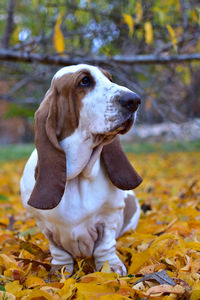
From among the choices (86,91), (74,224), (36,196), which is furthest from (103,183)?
(86,91)

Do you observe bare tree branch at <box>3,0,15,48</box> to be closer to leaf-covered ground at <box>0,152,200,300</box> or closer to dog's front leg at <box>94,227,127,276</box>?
leaf-covered ground at <box>0,152,200,300</box>

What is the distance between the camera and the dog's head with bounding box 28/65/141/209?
1803 mm

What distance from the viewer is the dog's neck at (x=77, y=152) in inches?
76.2

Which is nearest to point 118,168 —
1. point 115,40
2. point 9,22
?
point 9,22

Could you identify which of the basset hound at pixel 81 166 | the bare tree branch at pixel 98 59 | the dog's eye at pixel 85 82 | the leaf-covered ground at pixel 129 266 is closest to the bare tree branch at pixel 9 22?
the bare tree branch at pixel 98 59

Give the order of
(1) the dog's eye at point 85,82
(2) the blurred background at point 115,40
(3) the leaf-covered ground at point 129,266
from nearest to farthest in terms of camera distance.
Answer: (3) the leaf-covered ground at point 129,266 < (1) the dog's eye at point 85,82 < (2) the blurred background at point 115,40

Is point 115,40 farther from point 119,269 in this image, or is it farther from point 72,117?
point 119,269

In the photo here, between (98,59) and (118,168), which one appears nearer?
(118,168)

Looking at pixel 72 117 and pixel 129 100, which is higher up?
pixel 129 100

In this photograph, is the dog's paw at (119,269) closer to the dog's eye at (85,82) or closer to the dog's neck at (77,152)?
the dog's neck at (77,152)

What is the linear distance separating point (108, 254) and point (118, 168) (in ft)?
1.72

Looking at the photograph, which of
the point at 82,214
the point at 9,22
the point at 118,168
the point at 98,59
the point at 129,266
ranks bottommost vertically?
the point at 129,266

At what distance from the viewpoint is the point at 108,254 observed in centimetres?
213

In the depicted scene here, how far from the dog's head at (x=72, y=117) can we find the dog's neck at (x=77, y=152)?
0.09 feet
